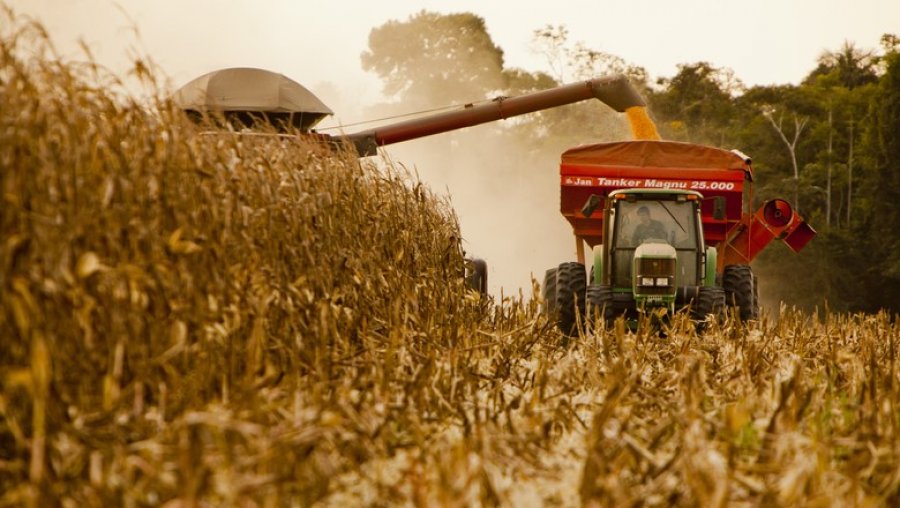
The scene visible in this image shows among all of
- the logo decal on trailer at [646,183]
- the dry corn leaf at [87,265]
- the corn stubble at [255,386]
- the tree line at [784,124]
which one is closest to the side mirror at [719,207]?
the logo decal on trailer at [646,183]

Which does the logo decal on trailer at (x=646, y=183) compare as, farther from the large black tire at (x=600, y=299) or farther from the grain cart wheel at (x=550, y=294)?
the large black tire at (x=600, y=299)

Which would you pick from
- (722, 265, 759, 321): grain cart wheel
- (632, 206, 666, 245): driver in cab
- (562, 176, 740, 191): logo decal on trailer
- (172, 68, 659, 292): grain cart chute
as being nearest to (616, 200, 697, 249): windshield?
(632, 206, 666, 245): driver in cab

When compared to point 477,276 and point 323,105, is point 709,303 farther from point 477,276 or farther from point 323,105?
point 323,105

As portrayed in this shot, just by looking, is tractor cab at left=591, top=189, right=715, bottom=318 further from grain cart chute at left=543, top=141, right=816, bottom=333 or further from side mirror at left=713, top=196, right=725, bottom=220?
side mirror at left=713, top=196, right=725, bottom=220

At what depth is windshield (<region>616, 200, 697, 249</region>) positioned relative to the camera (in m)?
10.8

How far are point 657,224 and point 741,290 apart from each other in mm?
1044

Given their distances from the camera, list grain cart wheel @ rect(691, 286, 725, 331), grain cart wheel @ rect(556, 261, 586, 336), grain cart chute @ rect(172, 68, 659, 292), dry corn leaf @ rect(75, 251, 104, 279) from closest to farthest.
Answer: dry corn leaf @ rect(75, 251, 104, 279) → grain cart wheel @ rect(691, 286, 725, 331) → grain cart wheel @ rect(556, 261, 586, 336) → grain cart chute @ rect(172, 68, 659, 292)

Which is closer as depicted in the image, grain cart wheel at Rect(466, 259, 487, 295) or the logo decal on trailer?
grain cart wheel at Rect(466, 259, 487, 295)

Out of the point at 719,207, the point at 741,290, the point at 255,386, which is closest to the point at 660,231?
the point at 719,207

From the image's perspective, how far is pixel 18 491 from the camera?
3.39 meters

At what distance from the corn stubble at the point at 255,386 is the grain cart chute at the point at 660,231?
300 cm

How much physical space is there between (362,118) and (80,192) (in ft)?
170

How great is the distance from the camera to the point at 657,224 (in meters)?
10.8

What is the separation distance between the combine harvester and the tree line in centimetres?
2236
